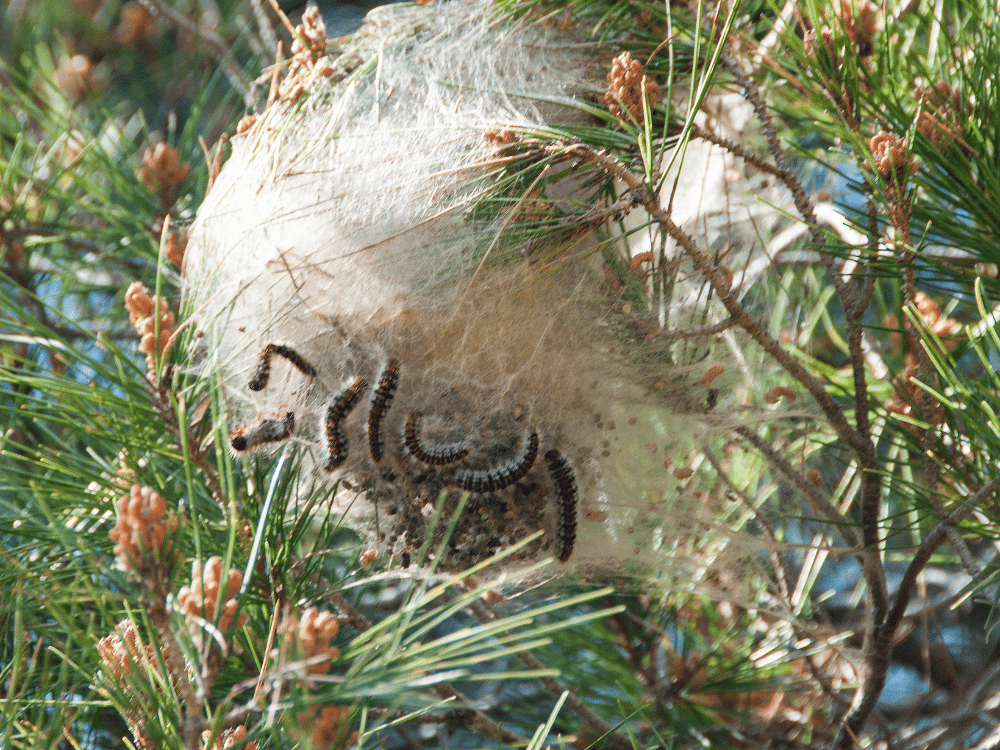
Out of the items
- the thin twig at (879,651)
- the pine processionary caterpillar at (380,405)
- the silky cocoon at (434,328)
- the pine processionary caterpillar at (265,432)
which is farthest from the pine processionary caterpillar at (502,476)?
the thin twig at (879,651)

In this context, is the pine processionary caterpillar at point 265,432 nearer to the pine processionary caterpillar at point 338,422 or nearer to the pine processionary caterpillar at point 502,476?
the pine processionary caterpillar at point 338,422

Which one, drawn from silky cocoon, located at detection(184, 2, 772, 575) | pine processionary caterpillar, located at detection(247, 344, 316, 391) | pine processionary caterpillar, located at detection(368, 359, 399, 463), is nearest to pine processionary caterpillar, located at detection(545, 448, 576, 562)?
silky cocoon, located at detection(184, 2, 772, 575)

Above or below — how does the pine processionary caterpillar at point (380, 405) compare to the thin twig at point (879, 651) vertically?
above

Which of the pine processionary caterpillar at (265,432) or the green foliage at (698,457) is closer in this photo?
the green foliage at (698,457)

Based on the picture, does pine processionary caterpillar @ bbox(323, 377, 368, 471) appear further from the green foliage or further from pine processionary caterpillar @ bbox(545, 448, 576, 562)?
pine processionary caterpillar @ bbox(545, 448, 576, 562)

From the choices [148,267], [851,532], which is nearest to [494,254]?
[851,532]

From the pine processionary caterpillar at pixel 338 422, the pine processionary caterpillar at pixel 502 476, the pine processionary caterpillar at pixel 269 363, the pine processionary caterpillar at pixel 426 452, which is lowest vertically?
the pine processionary caterpillar at pixel 502 476
